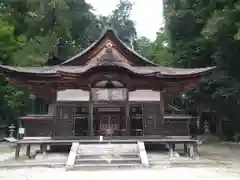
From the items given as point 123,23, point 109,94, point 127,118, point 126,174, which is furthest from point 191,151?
point 123,23

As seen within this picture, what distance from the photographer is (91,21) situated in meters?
42.4

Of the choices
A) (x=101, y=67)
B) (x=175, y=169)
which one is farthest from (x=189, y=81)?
A: (x=175, y=169)

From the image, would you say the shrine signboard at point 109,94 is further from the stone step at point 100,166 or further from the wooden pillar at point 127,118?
the stone step at point 100,166

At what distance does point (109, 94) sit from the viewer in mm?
16641

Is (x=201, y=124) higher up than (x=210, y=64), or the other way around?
(x=210, y=64)

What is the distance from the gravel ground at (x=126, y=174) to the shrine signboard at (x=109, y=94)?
538 cm

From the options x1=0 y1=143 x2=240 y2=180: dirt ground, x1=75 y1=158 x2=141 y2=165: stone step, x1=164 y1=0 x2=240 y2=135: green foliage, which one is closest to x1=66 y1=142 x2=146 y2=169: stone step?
x1=75 y1=158 x2=141 y2=165: stone step

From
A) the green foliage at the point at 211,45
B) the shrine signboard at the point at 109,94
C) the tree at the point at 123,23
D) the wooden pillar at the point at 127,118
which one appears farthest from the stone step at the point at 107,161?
the tree at the point at 123,23

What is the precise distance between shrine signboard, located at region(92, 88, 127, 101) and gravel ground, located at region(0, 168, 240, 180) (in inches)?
212

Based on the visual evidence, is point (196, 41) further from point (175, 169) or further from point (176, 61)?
point (175, 169)

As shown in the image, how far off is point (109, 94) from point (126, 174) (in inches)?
251

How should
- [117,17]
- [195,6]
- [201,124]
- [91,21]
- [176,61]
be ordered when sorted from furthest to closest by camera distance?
1. [117,17]
2. [91,21]
3. [201,124]
4. [176,61]
5. [195,6]

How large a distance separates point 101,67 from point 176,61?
11.3m

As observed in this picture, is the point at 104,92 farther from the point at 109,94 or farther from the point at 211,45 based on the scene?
the point at 211,45
